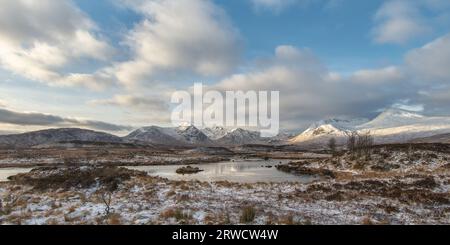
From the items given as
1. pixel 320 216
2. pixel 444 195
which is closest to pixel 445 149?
pixel 444 195

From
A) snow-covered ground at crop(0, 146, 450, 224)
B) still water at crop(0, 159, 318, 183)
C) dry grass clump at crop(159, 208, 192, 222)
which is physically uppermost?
dry grass clump at crop(159, 208, 192, 222)

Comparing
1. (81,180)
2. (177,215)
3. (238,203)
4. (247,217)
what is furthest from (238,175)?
(247,217)

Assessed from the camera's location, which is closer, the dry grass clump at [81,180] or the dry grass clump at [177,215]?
the dry grass clump at [177,215]

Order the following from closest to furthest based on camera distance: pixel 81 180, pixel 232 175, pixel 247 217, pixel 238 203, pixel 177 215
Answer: pixel 247 217, pixel 177 215, pixel 238 203, pixel 81 180, pixel 232 175

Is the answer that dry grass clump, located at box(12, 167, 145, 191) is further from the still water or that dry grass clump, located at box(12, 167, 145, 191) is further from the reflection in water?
the reflection in water

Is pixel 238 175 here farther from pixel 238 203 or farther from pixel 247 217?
pixel 247 217

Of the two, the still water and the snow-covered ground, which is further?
the still water

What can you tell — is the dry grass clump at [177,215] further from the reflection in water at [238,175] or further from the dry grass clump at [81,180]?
the reflection in water at [238,175]

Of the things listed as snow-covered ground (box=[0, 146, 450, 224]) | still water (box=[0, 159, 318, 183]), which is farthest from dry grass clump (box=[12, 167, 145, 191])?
still water (box=[0, 159, 318, 183])

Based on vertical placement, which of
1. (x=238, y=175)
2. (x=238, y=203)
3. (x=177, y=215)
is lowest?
(x=238, y=175)

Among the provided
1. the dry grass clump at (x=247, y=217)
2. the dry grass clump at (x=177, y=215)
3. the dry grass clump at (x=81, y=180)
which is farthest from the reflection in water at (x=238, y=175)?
the dry grass clump at (x=247, y=217)

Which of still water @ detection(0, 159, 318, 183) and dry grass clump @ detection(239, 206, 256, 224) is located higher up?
dry grass clump @ detection(239, 206, 256, 224)
